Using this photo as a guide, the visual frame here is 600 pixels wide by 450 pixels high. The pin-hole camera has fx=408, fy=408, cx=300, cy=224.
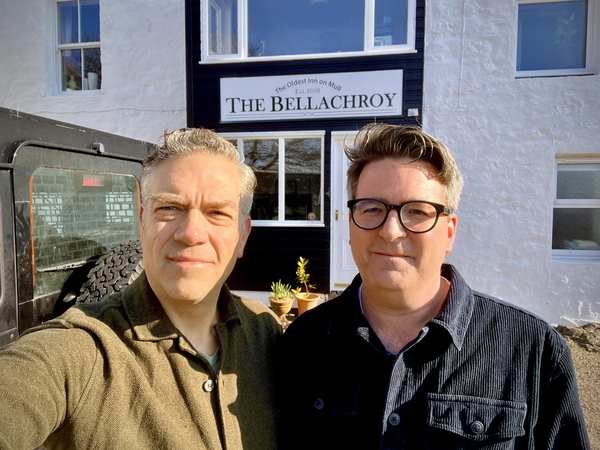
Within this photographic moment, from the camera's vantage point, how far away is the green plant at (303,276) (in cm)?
590

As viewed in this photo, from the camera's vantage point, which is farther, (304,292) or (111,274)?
(304,292)

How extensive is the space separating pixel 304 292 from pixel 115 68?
4712 mm

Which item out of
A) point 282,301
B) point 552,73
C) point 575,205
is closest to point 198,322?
point 282,301

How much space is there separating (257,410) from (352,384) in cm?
32

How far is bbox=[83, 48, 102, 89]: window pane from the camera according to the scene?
691 cm

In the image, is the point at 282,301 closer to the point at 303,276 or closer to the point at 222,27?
the point at 303,276

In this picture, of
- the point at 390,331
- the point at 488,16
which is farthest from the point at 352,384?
the point at 488,16

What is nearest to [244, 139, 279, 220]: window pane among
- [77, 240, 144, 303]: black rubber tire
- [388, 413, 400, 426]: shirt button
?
[77, 240, 144, 303]: black rubber tire

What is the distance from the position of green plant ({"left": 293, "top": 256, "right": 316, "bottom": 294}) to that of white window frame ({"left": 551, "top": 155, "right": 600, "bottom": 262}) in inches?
139

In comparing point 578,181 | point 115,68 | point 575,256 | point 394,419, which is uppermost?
point 115,68

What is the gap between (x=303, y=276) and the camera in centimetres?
602

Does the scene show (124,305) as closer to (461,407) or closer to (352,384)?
(352,384)

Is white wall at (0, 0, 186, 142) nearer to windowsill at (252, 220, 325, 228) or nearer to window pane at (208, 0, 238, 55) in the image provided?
window pane at (208, 0, 238, 55)

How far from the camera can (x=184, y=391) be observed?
1.18 m
